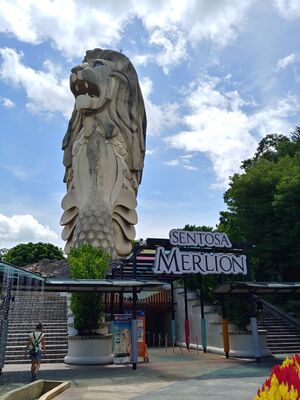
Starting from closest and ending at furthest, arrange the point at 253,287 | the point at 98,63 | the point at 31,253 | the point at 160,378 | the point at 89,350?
the point at 160,378 → the point at 253,287 → the point at 89,350 → the point at 98,63 → the point at 31,253

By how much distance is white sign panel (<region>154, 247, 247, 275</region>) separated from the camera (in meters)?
17.1

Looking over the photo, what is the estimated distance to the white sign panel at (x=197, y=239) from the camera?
18.3 metres

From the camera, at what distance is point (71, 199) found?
4150 cm

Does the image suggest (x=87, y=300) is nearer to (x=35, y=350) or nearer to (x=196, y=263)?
(x=196, y=263)

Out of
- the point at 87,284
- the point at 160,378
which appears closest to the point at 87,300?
the point at 87,284

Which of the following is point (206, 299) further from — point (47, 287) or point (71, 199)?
point (71, 199)

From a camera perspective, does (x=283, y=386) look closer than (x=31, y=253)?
Yes

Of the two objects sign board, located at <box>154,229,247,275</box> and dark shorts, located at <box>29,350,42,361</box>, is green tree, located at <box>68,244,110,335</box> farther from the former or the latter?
dark shorts, located at <box>29,350,42,361</box>

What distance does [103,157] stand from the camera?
40406 millimetres

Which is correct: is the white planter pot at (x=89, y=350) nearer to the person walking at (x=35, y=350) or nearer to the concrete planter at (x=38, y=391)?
the person walking at (x=35, y=350)

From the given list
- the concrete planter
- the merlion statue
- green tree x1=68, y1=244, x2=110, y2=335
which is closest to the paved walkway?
the concrete planter

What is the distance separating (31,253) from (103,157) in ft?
105

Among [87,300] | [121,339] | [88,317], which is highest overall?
[87,300]

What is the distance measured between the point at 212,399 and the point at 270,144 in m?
44.5
